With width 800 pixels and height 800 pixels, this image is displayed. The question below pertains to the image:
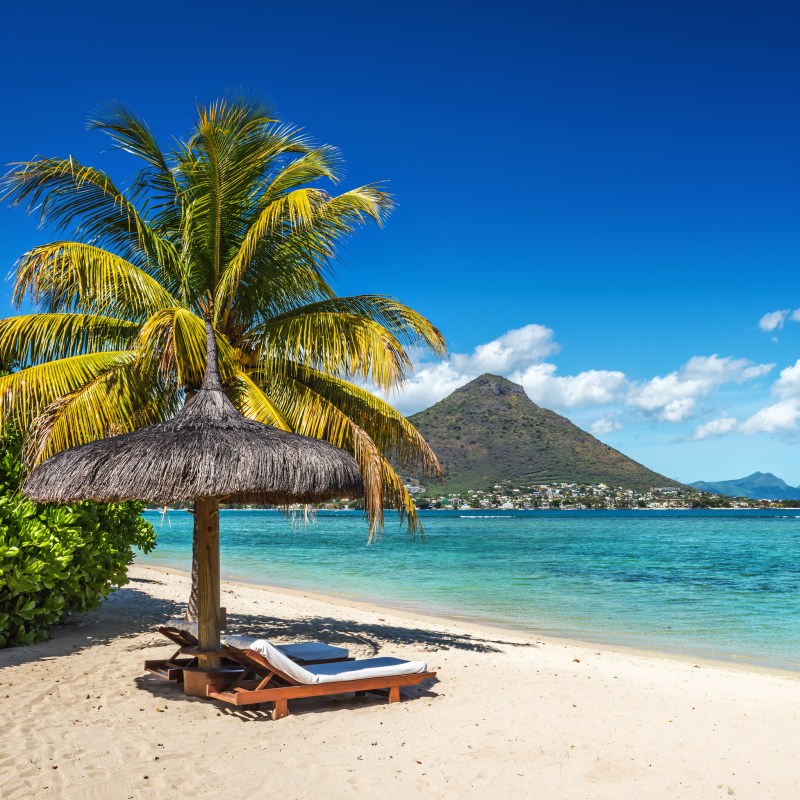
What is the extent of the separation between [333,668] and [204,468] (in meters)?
2.16

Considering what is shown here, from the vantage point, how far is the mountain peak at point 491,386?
109250mm

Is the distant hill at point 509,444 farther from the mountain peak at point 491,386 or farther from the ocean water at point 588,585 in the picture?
the ocean water at point 588,585

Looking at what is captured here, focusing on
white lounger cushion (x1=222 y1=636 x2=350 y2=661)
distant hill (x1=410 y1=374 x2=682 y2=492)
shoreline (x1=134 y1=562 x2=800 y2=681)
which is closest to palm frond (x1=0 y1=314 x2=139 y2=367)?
white lounger cushion (x1=222 y1=636 x2=350 y2=661)

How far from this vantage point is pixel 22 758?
511 cm

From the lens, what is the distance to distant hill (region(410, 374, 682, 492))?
324 feet

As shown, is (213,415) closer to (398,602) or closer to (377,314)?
(377,314)

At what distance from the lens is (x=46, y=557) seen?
7.95m

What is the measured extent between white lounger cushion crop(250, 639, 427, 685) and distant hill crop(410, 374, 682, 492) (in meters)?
85.3

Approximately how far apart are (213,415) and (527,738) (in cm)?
365

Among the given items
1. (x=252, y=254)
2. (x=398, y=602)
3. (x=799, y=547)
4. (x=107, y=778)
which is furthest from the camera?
(x=799, y=547)

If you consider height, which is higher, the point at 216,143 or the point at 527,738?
the point at 216,143

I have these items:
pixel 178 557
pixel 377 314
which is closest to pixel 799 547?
pixel 178 557

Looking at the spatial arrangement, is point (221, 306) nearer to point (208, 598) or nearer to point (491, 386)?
point (208, 598)

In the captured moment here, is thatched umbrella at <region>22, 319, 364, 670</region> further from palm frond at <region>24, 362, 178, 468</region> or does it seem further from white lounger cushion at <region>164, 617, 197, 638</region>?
palm frond at <region>24, 362, 178, 468</region>
